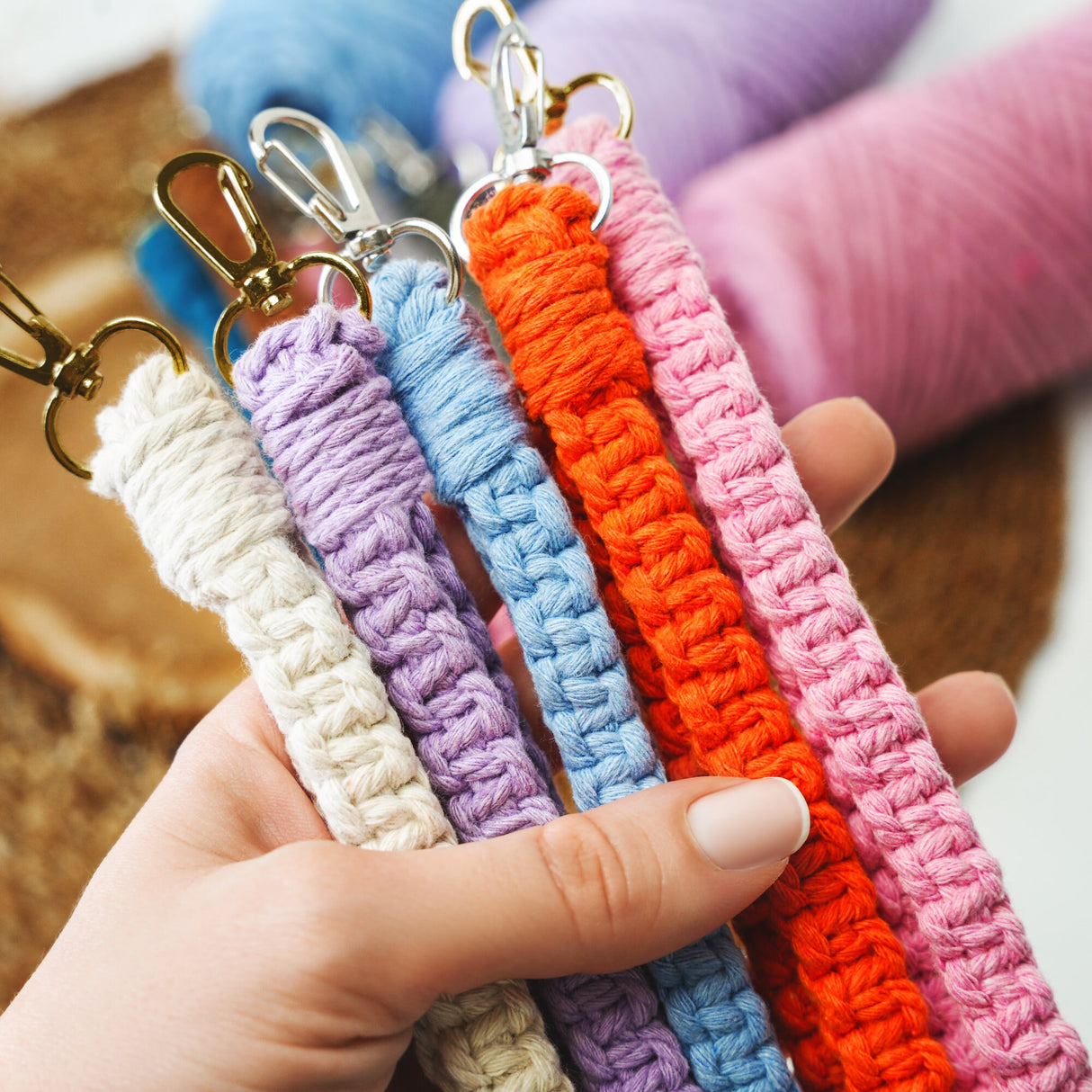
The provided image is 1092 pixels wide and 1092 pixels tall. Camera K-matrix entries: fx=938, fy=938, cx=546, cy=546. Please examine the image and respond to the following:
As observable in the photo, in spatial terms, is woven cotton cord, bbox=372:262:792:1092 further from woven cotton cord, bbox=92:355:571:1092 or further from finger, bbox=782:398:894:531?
finger, bbox=782:398:894:531

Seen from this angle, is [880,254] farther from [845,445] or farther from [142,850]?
[142,850]

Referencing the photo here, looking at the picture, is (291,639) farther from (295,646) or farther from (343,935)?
(343,935)

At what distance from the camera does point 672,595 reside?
0.53 metres

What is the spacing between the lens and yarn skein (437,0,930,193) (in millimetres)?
1182

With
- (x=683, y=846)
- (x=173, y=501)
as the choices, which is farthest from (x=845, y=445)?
(x=173, y=501)

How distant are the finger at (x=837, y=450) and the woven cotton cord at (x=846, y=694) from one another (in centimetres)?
23

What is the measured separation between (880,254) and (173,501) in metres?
0.80

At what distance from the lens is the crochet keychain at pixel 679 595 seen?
1.75ft

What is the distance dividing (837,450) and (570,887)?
46 centimetres

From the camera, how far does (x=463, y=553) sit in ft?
2.36

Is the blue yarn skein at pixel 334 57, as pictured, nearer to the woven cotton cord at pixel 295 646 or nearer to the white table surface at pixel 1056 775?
the white table surface at pixel 1056 775

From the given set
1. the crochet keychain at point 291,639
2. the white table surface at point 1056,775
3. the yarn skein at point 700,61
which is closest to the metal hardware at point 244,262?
the crochet keychain at point 291,639

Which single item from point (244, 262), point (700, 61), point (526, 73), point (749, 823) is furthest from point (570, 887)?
point (700, 61)

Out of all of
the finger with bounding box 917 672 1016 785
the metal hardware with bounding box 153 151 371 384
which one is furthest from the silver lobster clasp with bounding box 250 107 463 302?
the finger with bounding box 917 672 1016 785
